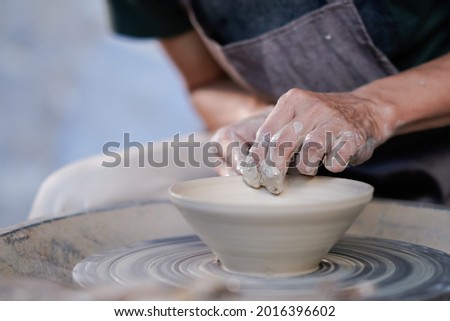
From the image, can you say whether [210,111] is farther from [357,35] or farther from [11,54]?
[11,54]

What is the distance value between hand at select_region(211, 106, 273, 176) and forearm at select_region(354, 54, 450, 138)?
0.68ft

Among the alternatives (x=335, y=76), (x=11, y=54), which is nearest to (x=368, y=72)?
(x=335, y=76)

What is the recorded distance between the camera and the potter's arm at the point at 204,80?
203cm

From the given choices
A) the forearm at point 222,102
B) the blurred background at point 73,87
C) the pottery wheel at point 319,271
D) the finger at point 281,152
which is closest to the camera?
the pottery wheel at point 319,271

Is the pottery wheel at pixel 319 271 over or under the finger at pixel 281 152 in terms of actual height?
under

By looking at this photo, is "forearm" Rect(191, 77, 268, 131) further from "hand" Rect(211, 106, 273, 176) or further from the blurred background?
the blurred background

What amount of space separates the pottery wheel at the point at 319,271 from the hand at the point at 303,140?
149 millimetres

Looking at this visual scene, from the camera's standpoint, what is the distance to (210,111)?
6.79 ft

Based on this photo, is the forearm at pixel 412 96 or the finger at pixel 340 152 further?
the forearm at pixel 412 96

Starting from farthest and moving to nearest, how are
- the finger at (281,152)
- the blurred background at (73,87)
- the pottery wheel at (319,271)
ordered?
the blurred background at (73,87), the finger at (281,152), the pottery wheel at (319,271)

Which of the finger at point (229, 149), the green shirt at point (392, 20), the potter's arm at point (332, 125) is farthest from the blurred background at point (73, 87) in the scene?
the potter's arm at point (332, 125)

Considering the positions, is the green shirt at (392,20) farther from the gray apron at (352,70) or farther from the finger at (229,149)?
the finger at (229,149)

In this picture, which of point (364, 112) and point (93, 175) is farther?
point (93, 175)
